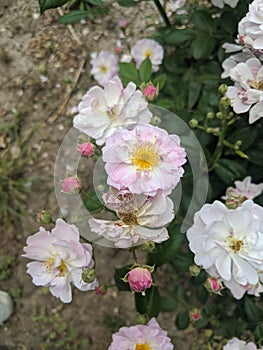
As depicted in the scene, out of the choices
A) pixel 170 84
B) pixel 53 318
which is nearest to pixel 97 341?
pixel 53 318

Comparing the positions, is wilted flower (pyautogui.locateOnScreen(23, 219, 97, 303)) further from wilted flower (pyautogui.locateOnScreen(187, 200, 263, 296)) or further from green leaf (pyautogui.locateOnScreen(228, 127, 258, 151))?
green leaf (pyautogui.locateOnScreen(228, 127, 258, 151))

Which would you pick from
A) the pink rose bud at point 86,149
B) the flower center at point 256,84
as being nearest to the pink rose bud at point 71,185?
the pink rose bud at point 86,149

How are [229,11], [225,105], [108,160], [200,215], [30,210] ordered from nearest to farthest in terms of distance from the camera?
[108,160] < [200,215] < [225,105] < [229,11] < [30,210]

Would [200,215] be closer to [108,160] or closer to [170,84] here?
[108,160]

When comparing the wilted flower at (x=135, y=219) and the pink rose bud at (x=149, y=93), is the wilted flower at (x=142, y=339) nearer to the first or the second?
the wilted flower at (x=135, y=219)

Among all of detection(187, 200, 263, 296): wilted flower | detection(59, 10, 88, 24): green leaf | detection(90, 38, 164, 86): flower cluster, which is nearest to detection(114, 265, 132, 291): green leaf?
detection(187, 200, 263, 296): wilted flower

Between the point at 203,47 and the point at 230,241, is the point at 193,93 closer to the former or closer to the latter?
the point at 203,47

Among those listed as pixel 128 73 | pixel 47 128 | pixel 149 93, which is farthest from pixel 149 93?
pixel 47 128
